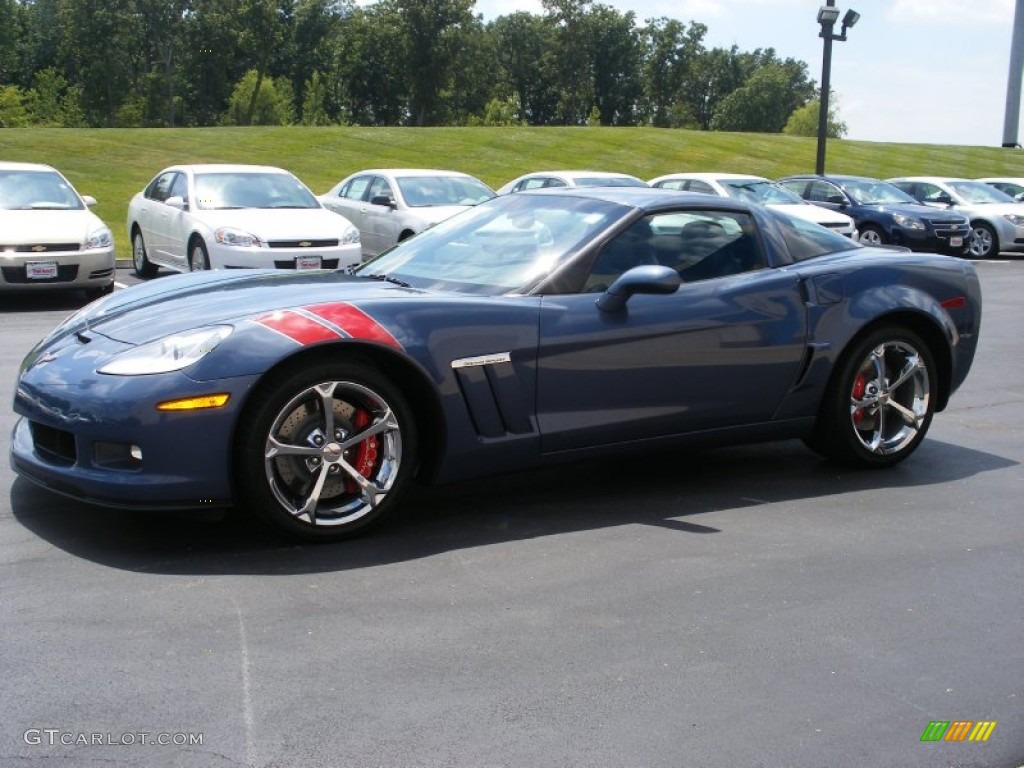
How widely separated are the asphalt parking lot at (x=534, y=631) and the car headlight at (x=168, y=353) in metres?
0.68

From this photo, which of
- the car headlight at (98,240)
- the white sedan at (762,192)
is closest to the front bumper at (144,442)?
the car headlight at (98,240)

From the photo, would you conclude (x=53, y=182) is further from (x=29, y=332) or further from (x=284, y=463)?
(x=284, y=463)

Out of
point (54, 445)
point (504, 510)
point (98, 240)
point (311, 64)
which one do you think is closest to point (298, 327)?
point (54, 445)

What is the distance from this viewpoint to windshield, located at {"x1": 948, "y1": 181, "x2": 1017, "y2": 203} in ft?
79.0

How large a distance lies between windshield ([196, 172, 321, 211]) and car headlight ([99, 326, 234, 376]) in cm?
980

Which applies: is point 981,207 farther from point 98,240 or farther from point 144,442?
point 144,442

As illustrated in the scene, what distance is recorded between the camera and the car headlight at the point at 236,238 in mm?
12961

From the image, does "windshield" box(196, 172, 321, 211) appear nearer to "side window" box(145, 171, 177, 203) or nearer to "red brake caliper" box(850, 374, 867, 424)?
"side window" box(145, 171, 177, 203)

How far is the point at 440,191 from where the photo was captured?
16594 mm

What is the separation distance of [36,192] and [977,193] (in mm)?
18143

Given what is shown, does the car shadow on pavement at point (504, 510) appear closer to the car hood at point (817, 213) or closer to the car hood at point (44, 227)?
the car hood at point (44, 227)

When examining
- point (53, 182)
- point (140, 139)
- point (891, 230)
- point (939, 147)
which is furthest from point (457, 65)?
point (53, 182)

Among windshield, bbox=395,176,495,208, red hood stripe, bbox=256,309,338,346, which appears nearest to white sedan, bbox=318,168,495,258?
windshield, bbox=395,176,495,208

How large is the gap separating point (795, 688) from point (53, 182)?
39.9 feet
